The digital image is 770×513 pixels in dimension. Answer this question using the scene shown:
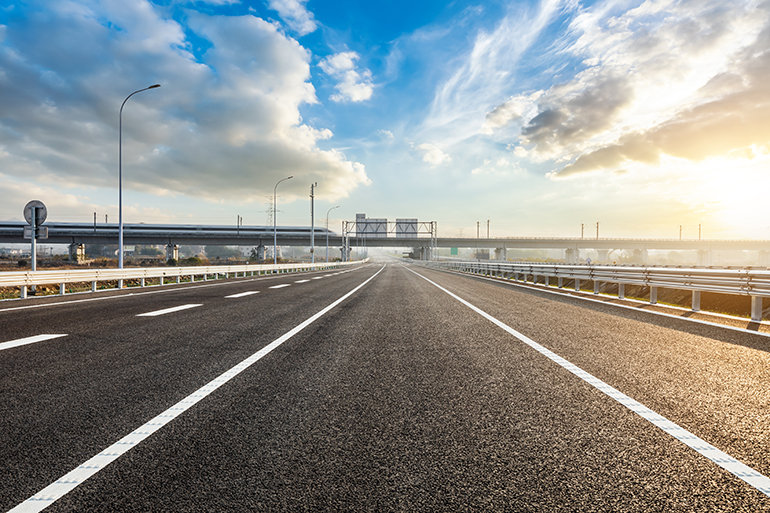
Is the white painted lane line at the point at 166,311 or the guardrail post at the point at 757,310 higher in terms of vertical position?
the guardrail post at the point at 757,310

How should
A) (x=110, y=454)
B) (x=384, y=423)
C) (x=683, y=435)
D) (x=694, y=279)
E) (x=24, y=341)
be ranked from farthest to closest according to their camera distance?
(x=694, y=279) → (x=24, y=341) → (x=384, y=423) → (x=683, y=435) → (x=110, y=454)

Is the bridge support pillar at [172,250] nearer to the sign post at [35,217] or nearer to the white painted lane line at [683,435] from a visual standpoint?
the sign post at [35,217]

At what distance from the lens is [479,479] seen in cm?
236

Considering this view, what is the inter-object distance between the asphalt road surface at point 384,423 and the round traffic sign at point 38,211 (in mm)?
12494

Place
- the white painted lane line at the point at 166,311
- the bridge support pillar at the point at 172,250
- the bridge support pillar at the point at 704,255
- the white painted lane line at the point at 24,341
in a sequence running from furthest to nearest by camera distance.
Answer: the bridge support pillar at the point at 704,255 < the bridge support pillar at the point at 172,250 < the white painted lane line at the point at 166,311 < the white painted lane line at the point at 24,341

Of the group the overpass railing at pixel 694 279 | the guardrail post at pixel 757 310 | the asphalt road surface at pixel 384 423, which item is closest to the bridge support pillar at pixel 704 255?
the overpass railing at pixel 694 279

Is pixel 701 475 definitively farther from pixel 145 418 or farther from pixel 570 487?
pixel 145 418

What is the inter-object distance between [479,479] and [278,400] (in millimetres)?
2069

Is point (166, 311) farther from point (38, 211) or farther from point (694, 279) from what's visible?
point (694, 279)

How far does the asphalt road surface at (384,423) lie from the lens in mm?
2223

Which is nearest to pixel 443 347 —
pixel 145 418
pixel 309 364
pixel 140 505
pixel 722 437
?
pixel 309 364

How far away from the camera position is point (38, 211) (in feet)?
53.4

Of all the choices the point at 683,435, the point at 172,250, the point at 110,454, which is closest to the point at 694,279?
the point at 683,435

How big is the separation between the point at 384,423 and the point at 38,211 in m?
19.4
